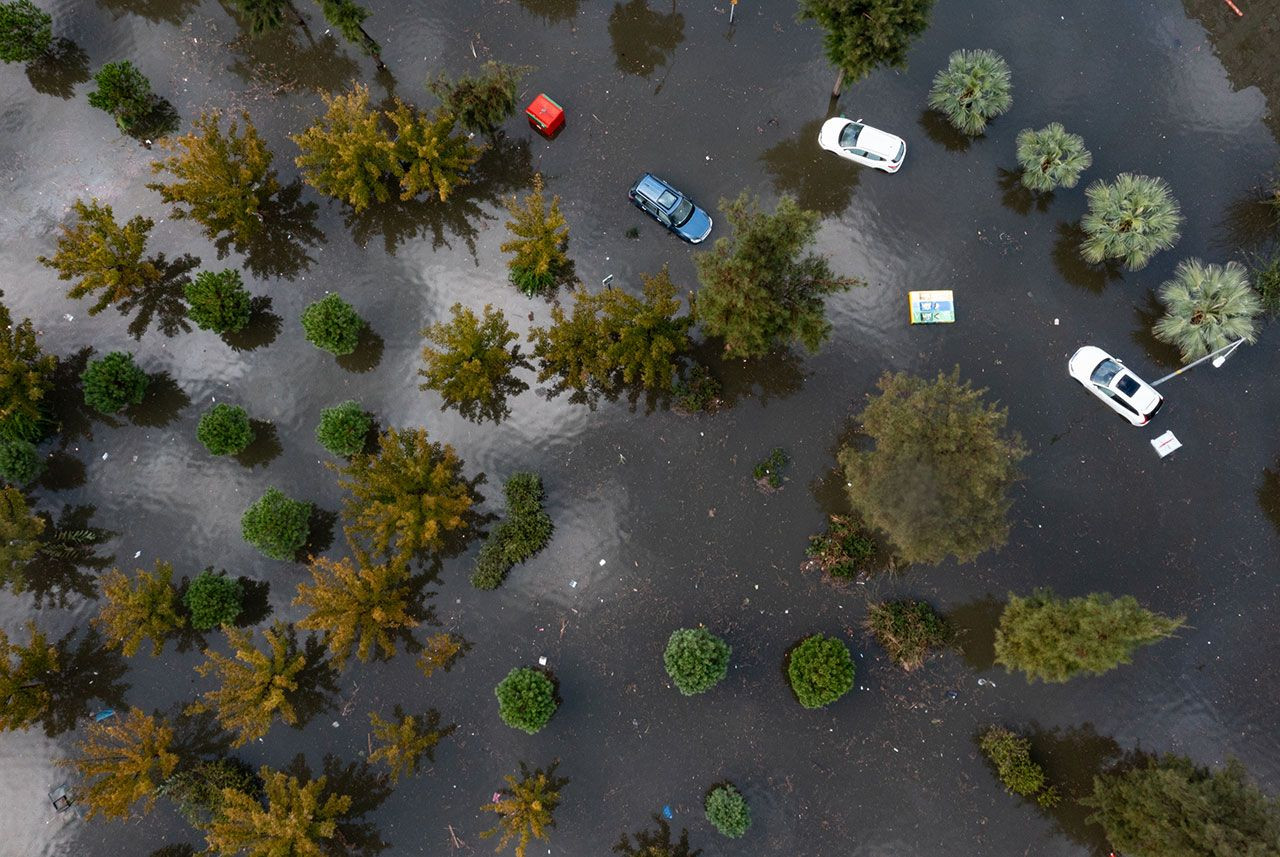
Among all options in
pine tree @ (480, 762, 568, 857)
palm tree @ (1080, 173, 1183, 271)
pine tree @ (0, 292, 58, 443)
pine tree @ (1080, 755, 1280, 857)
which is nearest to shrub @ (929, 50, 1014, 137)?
palm tree @ (1080, 173, 1183, 271)

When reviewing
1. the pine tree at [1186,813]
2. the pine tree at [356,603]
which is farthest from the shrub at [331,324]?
the pine tree at [1186,813]

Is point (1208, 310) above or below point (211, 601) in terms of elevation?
above

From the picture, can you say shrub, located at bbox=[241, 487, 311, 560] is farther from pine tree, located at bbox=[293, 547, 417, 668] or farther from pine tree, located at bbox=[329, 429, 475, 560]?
pine tree, located at bbox=[329, 429, 475, 560]

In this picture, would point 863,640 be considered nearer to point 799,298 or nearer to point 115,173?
point 799,298

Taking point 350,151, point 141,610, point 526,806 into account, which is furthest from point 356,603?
point 350,151

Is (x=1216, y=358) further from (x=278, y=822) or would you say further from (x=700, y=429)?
(x=278, y=822)

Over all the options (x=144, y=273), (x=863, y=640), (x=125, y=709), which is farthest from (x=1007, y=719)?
(x=144, y=273)

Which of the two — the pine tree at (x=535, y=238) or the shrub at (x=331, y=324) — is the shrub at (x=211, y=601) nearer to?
the shrub at (x=331, y=324)
